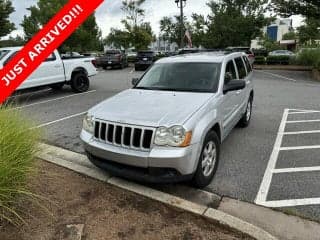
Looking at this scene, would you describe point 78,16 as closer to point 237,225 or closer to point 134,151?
point 134,151

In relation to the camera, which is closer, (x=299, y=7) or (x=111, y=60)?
(x=299, y=7)

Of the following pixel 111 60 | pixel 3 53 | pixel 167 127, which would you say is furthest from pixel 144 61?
pixel 167 127

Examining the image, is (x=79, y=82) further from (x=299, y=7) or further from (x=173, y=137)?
(x=299, y=7)

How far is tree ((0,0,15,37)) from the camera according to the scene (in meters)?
18.0

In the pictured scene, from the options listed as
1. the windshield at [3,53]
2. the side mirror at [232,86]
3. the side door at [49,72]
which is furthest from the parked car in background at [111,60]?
the side mirror at [232,86]

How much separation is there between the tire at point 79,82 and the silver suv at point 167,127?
23.0 ft

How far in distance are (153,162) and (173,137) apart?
353 mm

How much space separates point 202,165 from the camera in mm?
3920

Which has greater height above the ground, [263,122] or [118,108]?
[118,108]

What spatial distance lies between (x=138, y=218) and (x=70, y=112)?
568cm

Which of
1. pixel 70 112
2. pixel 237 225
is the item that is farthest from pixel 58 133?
pixel 237 225

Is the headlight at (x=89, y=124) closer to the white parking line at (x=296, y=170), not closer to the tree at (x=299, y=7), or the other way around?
the white parking line at (x=296, y=170)

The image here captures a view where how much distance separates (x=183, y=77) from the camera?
16.4 ft

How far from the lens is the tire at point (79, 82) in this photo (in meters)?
11.5
